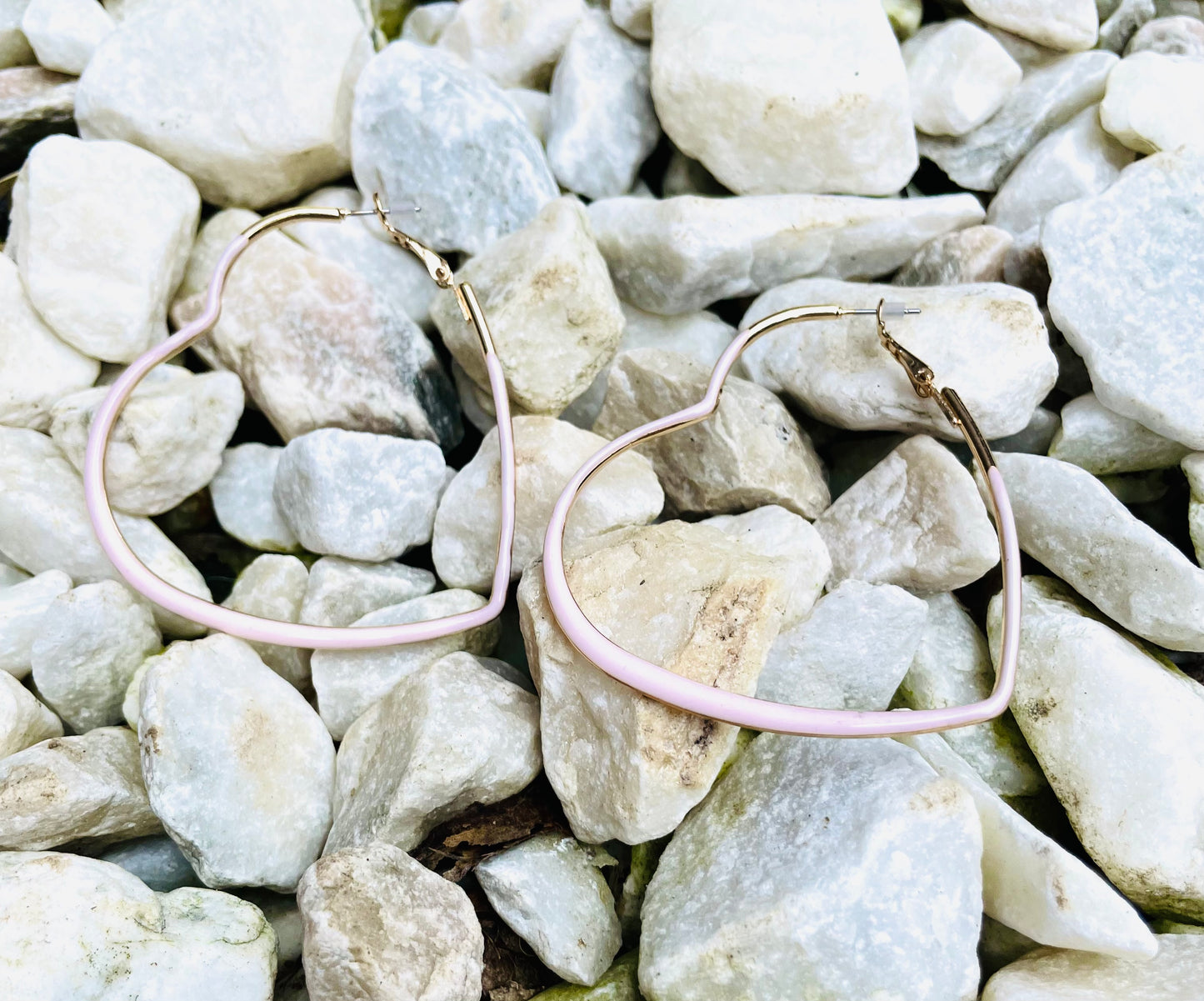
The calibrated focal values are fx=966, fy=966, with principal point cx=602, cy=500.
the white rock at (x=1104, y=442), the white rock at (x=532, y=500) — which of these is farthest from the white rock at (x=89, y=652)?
the white rock at (x=1104, y=442)

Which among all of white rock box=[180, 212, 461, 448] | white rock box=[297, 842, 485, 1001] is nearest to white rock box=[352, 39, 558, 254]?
white rock box=[180, 212, 461, 448]

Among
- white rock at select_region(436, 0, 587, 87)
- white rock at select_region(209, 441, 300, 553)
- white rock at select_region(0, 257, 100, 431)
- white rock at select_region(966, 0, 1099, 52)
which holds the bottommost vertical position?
white rock at select_region(209, 441, 300, 553)

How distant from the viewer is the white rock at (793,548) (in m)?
1.60

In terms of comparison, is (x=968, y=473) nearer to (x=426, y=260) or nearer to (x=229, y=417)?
(x=426, y=260)

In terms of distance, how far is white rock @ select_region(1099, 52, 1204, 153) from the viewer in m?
1.83

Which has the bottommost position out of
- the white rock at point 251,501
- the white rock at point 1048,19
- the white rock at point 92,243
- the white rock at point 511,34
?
the white rock at point 251,501

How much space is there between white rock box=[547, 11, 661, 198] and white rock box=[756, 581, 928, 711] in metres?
1.09

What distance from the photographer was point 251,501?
1.89 m

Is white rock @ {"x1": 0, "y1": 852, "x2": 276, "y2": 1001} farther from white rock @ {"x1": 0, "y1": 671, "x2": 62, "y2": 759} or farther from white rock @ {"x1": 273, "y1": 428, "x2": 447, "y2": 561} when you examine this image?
white rock @ {"x1": 273, "y1": 428, "x2": 447, "y2": 561}

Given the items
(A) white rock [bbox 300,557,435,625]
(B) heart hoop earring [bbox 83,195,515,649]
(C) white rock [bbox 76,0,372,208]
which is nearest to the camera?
(B) heart hoop earring [bbox 83,195,515,649]

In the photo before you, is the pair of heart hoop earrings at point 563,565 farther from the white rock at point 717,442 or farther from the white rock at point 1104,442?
the white rock at point 1104,442

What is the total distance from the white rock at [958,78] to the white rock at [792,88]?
0.10 m

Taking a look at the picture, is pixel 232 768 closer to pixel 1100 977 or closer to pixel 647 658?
pixel 647 658

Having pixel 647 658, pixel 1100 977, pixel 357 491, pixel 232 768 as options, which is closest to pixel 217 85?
pixel 357 491
